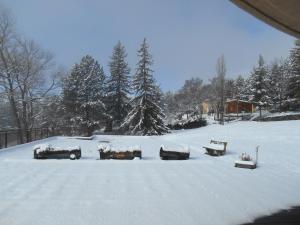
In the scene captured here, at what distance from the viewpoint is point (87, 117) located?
52.3 metres

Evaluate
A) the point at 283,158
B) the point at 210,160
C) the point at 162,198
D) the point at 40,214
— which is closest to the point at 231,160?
the point at 210,160

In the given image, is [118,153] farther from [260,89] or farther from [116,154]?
[260,89]

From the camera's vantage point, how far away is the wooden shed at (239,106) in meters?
74.9

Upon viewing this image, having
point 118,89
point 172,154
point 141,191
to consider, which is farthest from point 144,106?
point 141,191

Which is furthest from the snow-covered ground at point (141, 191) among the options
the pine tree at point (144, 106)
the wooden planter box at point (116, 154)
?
the pine tree at point (144, 106)

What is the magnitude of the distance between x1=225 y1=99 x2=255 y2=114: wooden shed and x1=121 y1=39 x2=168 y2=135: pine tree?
3170cm

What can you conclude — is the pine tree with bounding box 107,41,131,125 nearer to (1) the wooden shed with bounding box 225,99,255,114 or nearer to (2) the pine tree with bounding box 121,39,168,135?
(2) the pine tree with bounding box 121,39,168,135

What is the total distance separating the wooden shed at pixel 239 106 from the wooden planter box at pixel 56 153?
6177 centimetres

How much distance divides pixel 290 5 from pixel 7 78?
113 feet

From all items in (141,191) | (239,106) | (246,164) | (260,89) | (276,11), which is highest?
(260,89)

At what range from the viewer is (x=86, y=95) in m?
52.8

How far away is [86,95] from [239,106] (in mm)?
38949

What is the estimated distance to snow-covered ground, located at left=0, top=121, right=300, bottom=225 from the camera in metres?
6.94

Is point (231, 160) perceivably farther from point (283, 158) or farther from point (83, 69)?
point (83, 69)
